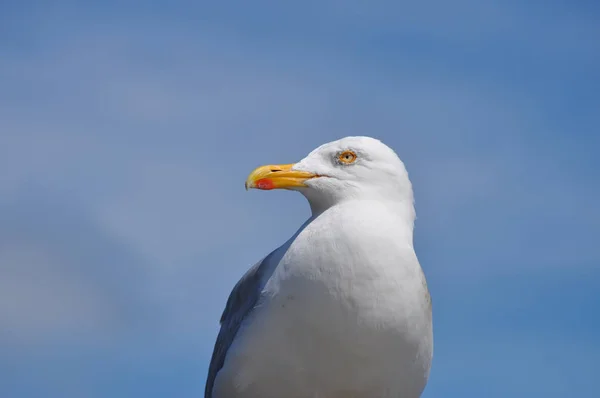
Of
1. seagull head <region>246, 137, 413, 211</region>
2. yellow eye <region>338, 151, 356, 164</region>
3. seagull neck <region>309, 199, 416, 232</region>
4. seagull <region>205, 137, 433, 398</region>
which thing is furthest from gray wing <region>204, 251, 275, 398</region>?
yellow eye <region>338, 151, 356, 164</region>

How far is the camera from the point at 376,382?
7004 millimetres

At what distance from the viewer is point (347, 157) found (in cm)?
749

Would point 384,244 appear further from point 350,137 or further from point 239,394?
point 239,394

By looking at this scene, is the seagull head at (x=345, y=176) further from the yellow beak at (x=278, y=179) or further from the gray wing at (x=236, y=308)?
the gray wing at (x=236, y=308)

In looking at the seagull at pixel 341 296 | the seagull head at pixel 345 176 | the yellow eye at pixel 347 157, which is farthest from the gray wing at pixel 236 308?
the yellow eye at pixel 347 157

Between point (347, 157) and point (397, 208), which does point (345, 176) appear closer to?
point (347, 157)

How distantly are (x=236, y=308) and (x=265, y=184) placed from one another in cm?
122

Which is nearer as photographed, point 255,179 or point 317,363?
point 317,363

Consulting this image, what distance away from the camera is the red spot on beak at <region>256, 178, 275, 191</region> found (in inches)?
293

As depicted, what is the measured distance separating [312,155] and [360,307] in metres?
1.54

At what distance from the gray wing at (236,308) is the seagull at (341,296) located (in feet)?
0.11

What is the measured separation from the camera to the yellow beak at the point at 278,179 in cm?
743

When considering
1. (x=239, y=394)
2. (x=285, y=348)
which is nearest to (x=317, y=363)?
(x=285, y=348)

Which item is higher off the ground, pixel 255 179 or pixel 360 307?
pixel 255 179
